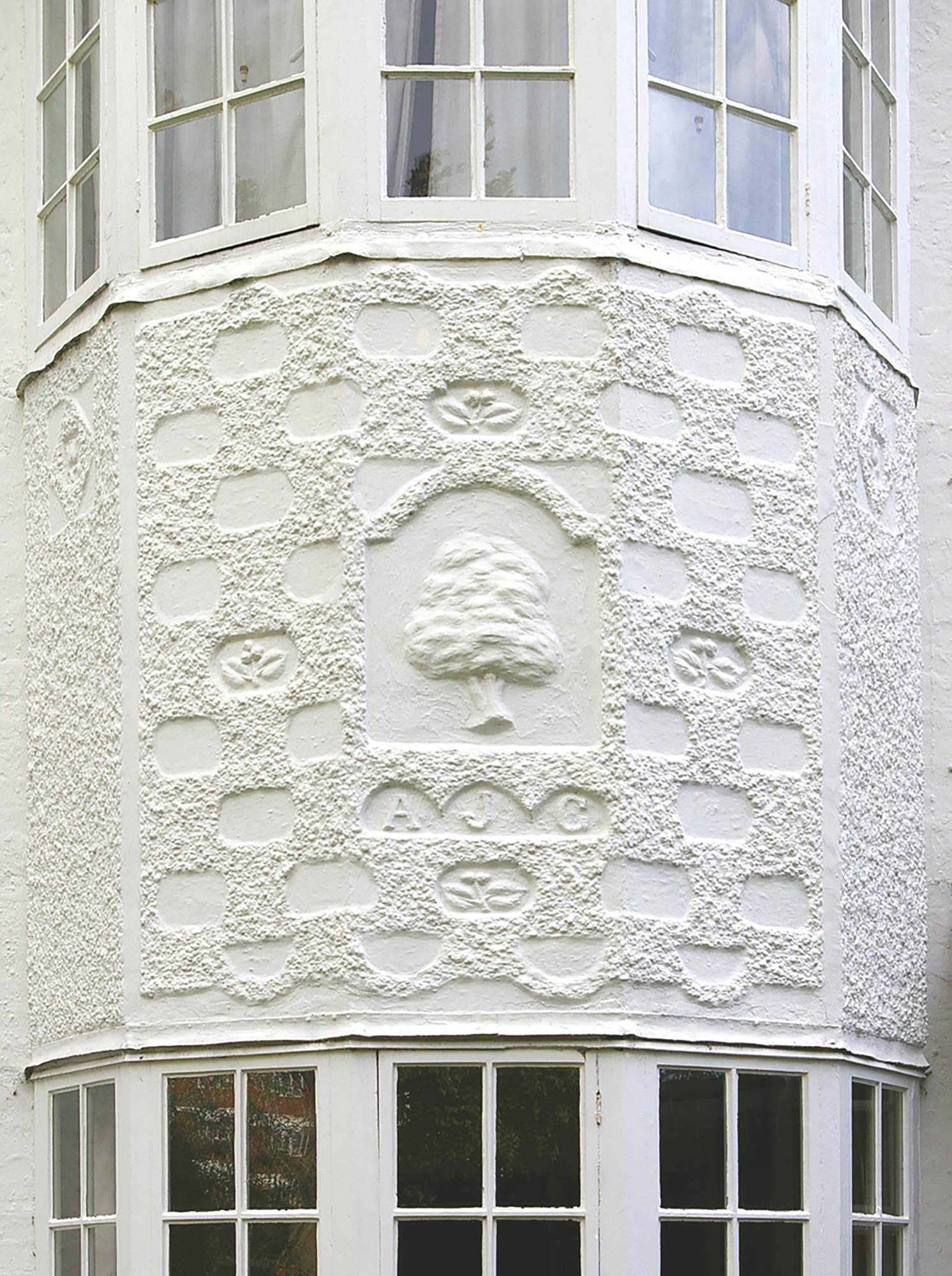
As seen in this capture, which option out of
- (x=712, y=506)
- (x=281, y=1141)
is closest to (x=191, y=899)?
(x=281, y=1141)

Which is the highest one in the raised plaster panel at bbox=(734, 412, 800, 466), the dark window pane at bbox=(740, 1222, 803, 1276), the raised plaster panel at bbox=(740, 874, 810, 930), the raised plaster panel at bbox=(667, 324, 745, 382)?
the raised plaster panel at bbox=(667, 324, 745, 382)

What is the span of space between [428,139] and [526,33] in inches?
22.3

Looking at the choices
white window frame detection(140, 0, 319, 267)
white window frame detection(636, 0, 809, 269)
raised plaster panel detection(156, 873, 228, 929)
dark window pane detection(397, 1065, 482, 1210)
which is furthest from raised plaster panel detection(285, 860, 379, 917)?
white window frame detection(636, 0, 809, 269)

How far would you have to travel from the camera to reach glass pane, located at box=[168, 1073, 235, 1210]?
7.13 m

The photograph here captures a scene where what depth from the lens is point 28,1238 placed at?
787 centimetres

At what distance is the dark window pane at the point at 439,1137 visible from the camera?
6.93 m

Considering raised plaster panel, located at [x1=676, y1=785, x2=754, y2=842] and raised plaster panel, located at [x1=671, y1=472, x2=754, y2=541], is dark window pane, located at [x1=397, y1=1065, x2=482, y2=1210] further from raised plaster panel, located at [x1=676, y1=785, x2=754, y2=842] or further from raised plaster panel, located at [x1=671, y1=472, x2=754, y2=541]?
raised plaster panel, located at [x1=671, y1=472, x2=754, y2=541]

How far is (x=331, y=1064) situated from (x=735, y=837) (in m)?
1.63

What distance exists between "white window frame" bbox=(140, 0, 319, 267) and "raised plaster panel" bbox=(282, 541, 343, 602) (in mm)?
1222

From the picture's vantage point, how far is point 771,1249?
7.17 m

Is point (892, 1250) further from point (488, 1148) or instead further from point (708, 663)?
point (708, 663)

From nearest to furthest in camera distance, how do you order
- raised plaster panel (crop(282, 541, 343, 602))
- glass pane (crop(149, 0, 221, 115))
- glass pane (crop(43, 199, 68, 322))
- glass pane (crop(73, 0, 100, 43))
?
raised plaster panel (crop(282, 541, 343, 602)) → glass pane (crop(149, 0, 221, 115)) → glass pane (crop(73, 0, 100, 43)) → glass pane (crop(43, 199, 68, 322))

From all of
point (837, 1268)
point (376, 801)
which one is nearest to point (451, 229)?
point (376, 801)

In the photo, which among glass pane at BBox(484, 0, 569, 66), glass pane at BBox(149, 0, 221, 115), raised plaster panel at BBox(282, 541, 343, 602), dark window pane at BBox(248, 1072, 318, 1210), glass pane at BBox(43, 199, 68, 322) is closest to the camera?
dark window pane at BBox(248, 1072, 318, 1210)
